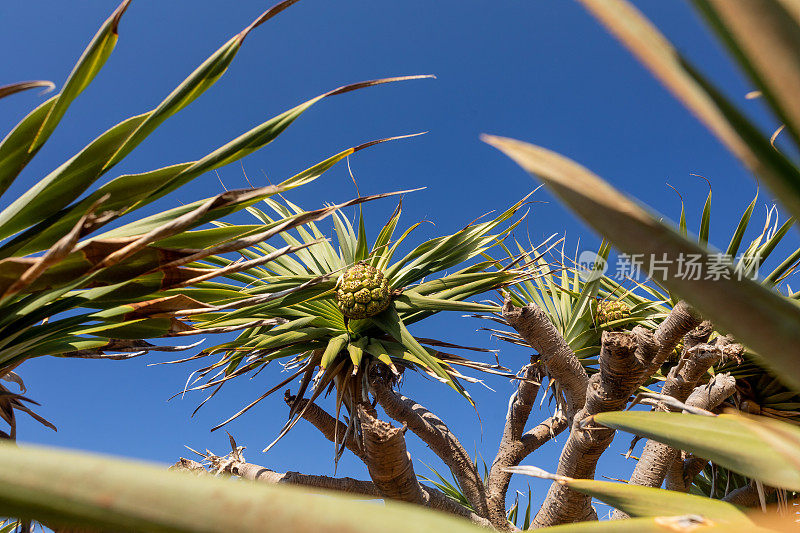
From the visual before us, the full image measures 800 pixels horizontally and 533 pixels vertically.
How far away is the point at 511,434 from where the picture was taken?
12.3 ft

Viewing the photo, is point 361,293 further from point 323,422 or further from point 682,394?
point 682,394

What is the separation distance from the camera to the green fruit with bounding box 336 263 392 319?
304cm

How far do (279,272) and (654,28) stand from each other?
3.09 m

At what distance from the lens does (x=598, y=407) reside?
204 centimetres

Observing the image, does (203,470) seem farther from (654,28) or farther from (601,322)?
(654,28)

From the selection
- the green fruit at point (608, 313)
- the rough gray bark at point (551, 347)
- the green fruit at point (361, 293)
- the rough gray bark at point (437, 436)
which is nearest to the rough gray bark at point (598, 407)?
the rough gray bark at point (551, 347)

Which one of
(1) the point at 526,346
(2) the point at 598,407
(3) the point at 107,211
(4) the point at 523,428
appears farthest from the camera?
(1) the point at 526,346

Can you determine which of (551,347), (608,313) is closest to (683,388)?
(551,347)

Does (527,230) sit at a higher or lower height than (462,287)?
higher

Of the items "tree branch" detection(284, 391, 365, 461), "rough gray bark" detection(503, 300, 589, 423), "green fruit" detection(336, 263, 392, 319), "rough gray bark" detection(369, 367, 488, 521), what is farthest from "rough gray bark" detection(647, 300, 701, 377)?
"tree branch" detection(284, 391, 365, 461)

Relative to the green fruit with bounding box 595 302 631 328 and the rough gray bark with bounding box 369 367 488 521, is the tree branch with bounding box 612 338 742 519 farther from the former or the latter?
the green fruit with bounding box 595 302 631 328

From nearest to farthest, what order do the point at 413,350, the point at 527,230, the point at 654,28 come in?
the point at 654,28
the point at 413,350
the point at 527,230

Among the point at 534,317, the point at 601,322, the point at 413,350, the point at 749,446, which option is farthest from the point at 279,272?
the point at 749,446

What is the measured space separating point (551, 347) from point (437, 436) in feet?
3.12
